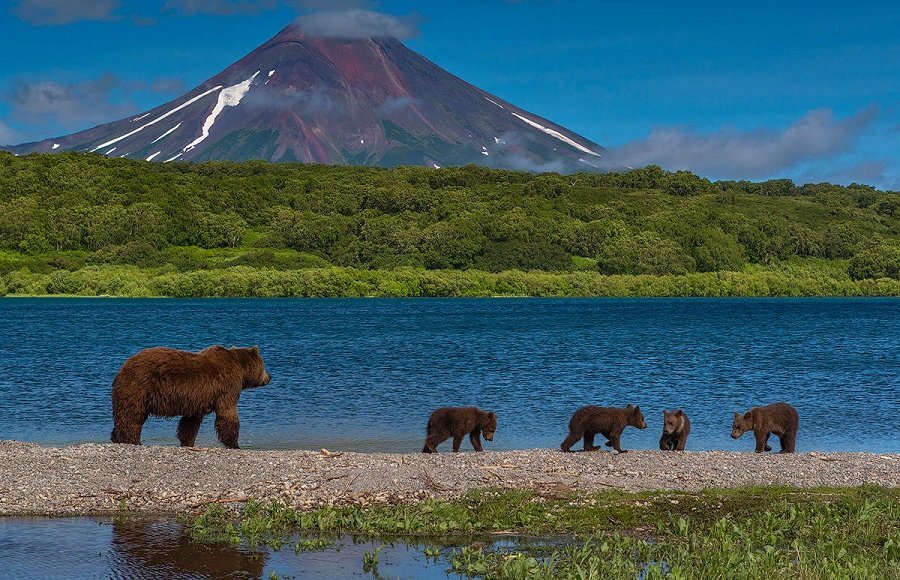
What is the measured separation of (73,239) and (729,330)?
376 feet

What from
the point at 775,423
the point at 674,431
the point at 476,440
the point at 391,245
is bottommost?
the point at 476,440

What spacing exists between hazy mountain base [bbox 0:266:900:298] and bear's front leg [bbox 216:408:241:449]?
131m

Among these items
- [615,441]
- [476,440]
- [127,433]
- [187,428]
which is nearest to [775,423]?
[615,441]

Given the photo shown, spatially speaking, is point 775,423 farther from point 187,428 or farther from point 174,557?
point 174,557

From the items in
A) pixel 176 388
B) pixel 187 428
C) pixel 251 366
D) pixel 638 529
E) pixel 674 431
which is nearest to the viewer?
pixel 638 529

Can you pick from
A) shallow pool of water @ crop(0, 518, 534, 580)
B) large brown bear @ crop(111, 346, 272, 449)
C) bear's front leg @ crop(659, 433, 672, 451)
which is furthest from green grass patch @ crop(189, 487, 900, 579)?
bear's front leg @ crop(659, 433, 672, 451)

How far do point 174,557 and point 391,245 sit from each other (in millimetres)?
158599

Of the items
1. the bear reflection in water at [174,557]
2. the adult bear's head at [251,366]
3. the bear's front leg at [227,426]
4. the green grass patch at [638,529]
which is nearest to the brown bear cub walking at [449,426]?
the adult bear's head at [251,366]

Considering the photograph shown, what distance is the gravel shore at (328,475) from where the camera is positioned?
1368 cm

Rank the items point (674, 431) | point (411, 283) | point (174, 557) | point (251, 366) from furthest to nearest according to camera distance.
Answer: point (411, 283) → point (674, 431) → point (251, 366) → point (174, 557)

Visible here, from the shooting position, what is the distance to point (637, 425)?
2017 centimetres

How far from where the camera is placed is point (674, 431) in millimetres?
20141

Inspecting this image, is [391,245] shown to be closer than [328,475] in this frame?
No

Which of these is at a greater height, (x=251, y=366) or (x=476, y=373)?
(x=251, y=366)
